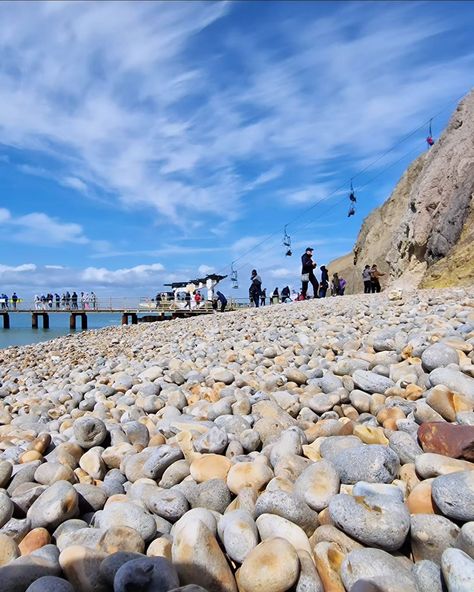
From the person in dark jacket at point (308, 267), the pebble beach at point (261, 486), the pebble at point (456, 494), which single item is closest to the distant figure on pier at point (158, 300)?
the person in dark jacket at point (308, 267)

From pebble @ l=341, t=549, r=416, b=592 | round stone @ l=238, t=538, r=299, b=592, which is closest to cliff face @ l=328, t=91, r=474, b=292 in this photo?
pebble @ l=341, t=549, r=416, b=592

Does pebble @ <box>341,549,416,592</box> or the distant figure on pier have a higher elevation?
the distant figure on pier

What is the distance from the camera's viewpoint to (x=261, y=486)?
2.04 metres

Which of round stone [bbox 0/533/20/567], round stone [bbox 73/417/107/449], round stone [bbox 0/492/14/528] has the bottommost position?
round stone [bbox 0/533/20/567]

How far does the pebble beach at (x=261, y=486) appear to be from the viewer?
1.49m

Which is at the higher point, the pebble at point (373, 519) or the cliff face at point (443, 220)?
the cliff face at point (443, 220)

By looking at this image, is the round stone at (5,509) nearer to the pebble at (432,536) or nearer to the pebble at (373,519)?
the pebble at (373,519)

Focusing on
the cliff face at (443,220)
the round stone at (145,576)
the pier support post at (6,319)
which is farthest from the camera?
the pier support post at (6,319)

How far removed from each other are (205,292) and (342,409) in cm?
3519

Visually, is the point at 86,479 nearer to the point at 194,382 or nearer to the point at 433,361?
the point at 194,382

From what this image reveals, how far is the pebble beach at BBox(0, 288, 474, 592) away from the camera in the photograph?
149cm

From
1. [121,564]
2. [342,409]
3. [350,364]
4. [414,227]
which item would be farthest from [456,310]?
[414,227]

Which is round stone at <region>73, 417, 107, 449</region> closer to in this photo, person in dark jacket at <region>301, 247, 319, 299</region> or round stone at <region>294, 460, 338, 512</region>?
round stone at <region>294, 460, 338, 512</region>

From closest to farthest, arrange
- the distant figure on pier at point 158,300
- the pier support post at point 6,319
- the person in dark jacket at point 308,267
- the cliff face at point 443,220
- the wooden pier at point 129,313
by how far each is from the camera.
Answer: the cliff face at point 443,220
the person in dark jacket at point 308,267
the wooden pier at point 129,313
the distant figure on pier at point 158,300
the pier support post at point 6,319
